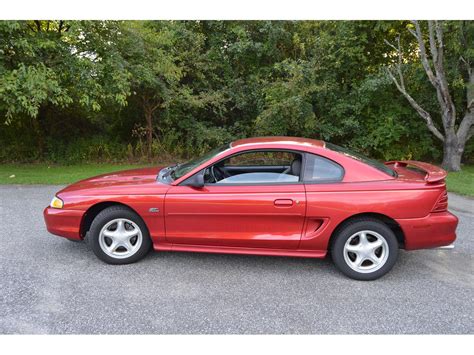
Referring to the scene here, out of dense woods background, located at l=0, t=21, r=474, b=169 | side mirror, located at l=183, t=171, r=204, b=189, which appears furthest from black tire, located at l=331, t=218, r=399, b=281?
dense woods background, located at l=0, t=21, r=474, b=169

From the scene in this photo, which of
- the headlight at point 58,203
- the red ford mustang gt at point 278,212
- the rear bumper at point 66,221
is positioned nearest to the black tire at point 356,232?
the red ford mustang gt at point 278,212

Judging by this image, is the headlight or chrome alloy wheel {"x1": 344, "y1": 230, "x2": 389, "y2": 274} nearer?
chrome alloy wheel {"x1": 344, "y1": 230, "x2": 389, "y2": 274}

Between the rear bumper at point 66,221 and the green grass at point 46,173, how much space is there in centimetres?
441

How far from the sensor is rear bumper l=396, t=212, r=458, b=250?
307cm

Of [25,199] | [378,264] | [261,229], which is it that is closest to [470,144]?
[378,264]

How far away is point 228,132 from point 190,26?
409 centimetres

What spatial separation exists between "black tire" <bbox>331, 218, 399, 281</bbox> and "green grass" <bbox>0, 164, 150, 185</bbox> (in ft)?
22.1

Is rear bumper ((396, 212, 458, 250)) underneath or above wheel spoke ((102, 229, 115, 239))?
above

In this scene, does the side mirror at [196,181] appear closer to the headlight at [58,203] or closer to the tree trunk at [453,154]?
the headlight at [58,203]

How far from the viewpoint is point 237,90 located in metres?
11.4

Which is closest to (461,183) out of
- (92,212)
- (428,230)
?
(428,230)

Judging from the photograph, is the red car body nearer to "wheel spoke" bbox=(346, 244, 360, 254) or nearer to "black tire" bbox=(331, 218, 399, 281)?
"black tire" bbox=(331, 218, 399, 281)

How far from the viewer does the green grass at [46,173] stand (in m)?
7.57

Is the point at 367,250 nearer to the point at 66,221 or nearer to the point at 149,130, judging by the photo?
the point at 66,221
